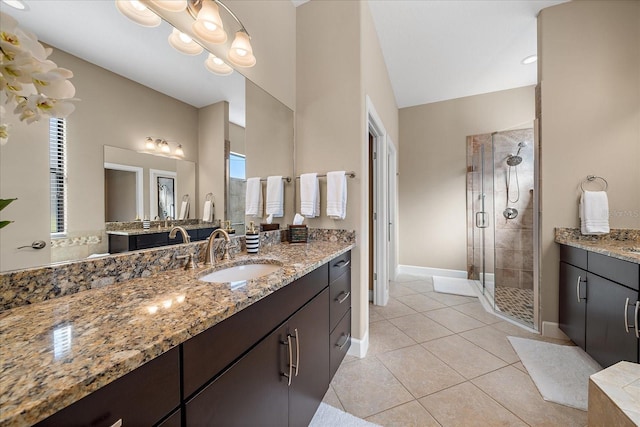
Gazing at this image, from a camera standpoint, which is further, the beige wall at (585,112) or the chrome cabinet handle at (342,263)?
the beige wall at (585,112)

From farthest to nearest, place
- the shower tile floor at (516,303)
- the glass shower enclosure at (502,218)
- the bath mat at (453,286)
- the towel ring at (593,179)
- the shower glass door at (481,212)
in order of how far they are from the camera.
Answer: the shower glass door at (481,212) < the bath mat at (453,286) < the glass shower enclosure at (502,218) < the shower tile floor at (516,303) < the towel ring at (593,179)

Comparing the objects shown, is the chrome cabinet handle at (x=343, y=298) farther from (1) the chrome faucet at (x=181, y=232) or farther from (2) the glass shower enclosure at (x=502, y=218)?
(2) the glass shower enclosure at (x=502, y=218)

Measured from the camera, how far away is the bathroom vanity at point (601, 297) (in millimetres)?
1402

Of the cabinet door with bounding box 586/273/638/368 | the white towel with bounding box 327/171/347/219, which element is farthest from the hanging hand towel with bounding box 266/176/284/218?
the cabinet door with bounding box 586/273/638/368

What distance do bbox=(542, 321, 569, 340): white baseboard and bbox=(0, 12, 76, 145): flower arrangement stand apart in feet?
10.8

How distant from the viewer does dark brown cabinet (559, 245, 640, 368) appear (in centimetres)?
140

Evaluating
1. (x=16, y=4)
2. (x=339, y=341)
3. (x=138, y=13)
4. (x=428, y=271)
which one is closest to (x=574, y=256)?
(x=339, y=341)

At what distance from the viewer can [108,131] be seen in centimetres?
98

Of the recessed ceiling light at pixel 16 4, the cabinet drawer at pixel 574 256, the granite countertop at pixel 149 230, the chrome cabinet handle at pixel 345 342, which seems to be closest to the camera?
the recessed ceiling light at pixel 16 4

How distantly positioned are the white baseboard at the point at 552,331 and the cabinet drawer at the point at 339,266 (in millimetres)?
1891

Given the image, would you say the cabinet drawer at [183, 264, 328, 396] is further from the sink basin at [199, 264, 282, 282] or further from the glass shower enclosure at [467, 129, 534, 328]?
the glass shower enclosure at [467, 129, 534, 328]

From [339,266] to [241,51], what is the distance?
4.81 feet

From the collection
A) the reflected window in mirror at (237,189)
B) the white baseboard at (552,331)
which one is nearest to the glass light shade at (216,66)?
the reflected window in mirror at (237,189)

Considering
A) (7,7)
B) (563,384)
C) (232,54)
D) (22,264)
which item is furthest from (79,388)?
(563,384)
